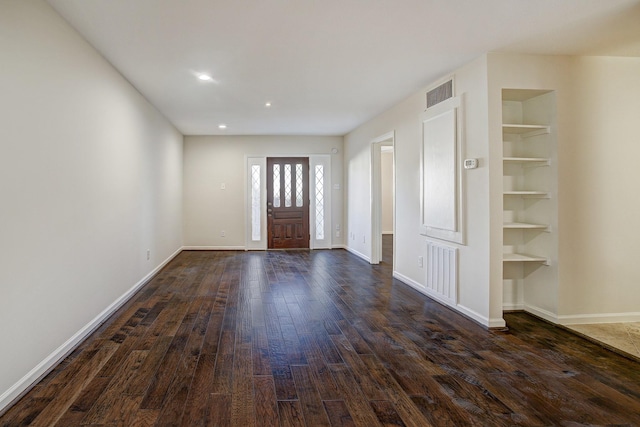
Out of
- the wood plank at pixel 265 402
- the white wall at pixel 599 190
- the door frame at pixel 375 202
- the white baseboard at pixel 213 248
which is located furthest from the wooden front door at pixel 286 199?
the wood plank at pixel 265 402

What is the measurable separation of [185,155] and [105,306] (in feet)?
16.4

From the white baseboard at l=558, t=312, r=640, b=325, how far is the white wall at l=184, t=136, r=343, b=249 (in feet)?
19.0

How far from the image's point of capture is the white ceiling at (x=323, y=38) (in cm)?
260

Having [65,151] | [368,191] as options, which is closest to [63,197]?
[65,151]

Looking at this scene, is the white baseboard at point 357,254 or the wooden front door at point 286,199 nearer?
the white baseboard at point 357,254

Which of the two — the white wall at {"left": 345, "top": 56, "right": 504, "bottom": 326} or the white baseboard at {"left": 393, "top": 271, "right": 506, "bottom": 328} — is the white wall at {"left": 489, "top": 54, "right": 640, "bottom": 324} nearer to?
the white wall at {"left": 345, "top": 56, "right": 504, "bottom": 326}

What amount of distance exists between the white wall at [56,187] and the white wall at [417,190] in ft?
11.1

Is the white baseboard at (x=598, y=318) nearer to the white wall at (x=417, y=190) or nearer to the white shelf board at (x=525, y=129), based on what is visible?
the white wall at (x=417, y=190)

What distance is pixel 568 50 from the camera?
11.0 feet

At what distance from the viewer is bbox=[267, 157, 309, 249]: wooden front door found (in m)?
8.22

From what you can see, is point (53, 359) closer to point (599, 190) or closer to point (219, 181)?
point (599, 190)

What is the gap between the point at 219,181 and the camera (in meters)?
8.09

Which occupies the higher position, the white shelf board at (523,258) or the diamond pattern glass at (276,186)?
the diamond pattern glass at (276,186)

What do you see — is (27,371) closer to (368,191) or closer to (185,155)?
(368,191)
